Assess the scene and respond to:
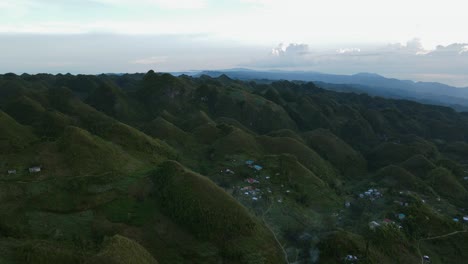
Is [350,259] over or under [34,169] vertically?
under

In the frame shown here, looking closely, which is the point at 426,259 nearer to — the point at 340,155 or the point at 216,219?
the point at 216,219

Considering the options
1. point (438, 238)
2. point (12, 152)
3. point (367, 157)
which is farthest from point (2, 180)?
point (367, 157)

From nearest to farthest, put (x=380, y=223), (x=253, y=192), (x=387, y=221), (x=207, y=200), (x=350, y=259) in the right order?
(x=350, y=259) → (x=207, y=200) → (x=380, y=223) → (x=387, y=221) → (x=253, y=192)

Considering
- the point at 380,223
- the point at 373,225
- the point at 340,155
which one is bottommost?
the point at 340,155

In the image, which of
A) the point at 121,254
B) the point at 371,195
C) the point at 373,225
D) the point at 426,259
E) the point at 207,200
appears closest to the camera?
the point at 121,254

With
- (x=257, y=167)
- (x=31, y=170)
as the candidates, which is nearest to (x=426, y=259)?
(x=257, y=167)

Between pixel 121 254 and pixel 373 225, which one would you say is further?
pixel 373 225

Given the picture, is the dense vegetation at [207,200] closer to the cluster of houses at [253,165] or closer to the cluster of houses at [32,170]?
the cluster of houses at [253,165]

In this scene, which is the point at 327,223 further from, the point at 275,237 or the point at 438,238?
the point at 438,238

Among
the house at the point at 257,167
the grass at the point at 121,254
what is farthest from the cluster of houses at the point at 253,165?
the grass at the point at 121,254
